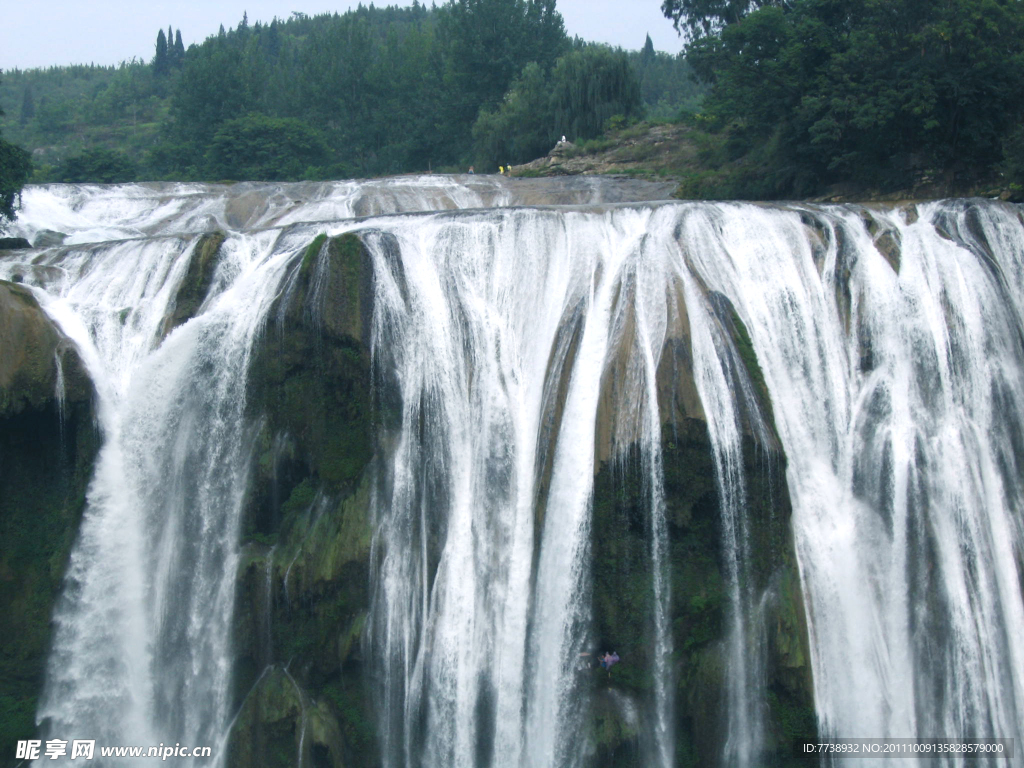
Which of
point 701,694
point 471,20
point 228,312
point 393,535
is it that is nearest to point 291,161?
point 471,20

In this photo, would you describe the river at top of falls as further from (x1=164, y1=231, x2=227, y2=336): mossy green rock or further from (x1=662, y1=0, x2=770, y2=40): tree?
(x1=662, y1=0, x2=770, y2=40): tree

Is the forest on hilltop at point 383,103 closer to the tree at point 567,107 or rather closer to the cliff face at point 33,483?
the tree at point 567,107

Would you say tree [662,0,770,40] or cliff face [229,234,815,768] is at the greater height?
tree [662,0,770,40]

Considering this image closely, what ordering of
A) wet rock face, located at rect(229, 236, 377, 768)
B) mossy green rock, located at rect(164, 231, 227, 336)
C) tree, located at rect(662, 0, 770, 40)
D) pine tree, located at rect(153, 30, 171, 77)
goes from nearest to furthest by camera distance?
wet rock face, located at rect(229, 236, 377, 768) < mossy green rock, located at rect(164, 231, 227, 336) < tree, located at rect(662, 0, 770, 40) < pine tree, located at rect(153, 30, 171, 77)

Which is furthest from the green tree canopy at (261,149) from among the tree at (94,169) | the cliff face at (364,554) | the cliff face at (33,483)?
the cliff face at (364,554)

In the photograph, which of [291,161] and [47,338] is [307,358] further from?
[291,161]

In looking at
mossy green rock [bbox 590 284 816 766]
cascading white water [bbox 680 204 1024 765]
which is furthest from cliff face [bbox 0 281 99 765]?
cascading white water [bbox 680 204 1024 765]
